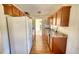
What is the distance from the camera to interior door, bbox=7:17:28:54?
2.78 metres

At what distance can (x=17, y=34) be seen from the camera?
2.86 metres

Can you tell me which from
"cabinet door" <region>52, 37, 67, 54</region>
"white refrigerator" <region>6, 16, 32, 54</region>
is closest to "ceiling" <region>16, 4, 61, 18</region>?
"white refrigerator" <region>6, 16, 32, 54</region>

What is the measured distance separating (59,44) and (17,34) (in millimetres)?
1562

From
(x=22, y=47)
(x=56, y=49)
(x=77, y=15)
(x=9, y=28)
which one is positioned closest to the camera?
(x=77, y=15)

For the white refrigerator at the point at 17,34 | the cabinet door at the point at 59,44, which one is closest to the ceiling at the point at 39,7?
the white refrigerator at the point at 17,34

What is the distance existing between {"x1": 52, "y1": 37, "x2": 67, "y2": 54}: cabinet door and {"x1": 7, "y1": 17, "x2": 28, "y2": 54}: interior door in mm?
1229

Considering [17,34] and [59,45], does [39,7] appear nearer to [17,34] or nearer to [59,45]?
[17,34]

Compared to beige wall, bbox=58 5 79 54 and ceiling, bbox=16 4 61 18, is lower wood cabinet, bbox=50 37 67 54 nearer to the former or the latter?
beige wall, bbox=58 5 79 54

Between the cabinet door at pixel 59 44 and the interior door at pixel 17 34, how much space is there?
123cm

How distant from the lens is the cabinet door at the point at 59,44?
333 cm
